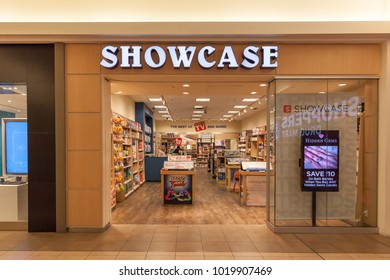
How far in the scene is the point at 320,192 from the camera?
5055 millimetres

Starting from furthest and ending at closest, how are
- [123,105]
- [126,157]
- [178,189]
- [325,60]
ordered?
[123,105], [126,157], [178,189], [325,60]

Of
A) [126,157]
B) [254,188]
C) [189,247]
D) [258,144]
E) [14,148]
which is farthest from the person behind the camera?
[258,144]

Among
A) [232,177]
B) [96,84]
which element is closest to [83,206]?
[96,84]

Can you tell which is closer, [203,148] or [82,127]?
[82,127]

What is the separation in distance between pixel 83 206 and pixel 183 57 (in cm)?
324

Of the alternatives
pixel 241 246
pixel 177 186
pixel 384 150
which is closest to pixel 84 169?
pixel 241 246

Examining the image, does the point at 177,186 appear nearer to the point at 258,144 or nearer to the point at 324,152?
the point at 324,152

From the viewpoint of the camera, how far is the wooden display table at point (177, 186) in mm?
7418

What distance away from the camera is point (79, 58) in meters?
4.80

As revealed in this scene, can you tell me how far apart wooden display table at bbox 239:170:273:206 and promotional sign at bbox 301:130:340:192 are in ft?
8.05

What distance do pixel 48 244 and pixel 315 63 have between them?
18.1ft

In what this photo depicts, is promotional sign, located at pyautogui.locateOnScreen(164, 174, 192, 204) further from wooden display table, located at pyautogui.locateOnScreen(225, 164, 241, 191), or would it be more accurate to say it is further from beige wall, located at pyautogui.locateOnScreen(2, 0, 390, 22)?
beige wall, located at pyautogui.locateOnScreen(2, 0, 390, 22)

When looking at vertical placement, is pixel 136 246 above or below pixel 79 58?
below


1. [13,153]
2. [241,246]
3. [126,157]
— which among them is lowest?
[241,246]
